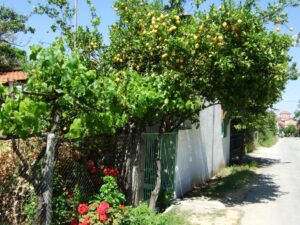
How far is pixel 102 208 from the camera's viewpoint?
19.9 feet

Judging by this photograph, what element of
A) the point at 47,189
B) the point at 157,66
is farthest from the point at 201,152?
the point at 47,189

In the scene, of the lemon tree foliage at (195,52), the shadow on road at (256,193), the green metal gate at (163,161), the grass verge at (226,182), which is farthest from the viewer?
the grass verge at (226,182)

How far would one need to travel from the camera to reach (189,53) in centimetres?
814

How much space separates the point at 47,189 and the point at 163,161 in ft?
18.9

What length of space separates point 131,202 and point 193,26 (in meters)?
3.72

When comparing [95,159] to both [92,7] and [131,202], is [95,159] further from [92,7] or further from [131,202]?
[92,7]

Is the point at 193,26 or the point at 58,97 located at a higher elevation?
the point at 193,26

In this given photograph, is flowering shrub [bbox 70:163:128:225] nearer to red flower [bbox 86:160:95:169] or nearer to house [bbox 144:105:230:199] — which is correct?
red flower [bbox 86:160:95:169]

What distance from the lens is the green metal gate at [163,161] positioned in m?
9.53

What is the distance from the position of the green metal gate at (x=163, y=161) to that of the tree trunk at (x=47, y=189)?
4.40m

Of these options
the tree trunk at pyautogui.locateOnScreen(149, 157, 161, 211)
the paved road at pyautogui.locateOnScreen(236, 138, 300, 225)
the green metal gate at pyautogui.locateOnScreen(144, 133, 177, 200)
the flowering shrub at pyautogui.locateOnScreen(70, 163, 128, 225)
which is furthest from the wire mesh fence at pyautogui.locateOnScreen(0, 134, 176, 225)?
the paved road at pyautogui.locateOnScreen(236, 138, 300, 225)

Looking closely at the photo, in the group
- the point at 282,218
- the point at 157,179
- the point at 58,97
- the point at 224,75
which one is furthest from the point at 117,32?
the point at 282,218

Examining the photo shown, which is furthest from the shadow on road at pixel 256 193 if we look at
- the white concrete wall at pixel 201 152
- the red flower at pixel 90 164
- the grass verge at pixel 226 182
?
the red flower at pixel 90 164

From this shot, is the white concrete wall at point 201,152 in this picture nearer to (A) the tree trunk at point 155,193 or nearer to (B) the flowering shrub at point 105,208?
(A) the tree trunk at point 155,193
